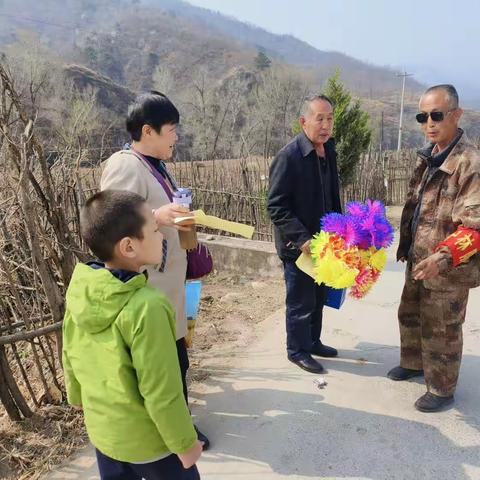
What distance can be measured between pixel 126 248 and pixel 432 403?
210cm

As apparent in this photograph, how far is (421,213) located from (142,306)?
1.83 metres

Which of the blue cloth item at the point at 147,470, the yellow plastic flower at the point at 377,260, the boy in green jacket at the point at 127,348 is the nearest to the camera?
the boy in green jacket at the point at 127,348

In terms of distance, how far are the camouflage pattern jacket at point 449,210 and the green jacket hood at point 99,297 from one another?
1.64 m

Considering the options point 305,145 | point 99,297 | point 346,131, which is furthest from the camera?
point 346,131

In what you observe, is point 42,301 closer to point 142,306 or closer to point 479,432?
point 142,306

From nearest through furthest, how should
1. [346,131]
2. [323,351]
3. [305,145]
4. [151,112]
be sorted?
[151,112] < [305,145] < [323,351] < [346,131]

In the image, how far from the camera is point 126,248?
1455 mm

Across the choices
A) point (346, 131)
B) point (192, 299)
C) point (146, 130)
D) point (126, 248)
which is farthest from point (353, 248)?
point (346, 131)

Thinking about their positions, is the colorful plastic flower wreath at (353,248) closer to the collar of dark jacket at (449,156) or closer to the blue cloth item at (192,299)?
the collar of dark jacket at (449,156)

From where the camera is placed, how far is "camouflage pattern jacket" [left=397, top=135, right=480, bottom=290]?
2314 mm

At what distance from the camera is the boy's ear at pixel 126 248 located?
1445mm

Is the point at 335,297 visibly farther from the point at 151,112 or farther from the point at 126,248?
the point at 126,248

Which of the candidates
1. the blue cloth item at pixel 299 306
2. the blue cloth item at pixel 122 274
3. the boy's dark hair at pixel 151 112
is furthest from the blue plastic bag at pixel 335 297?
the blue cloth item at pixel 122 274

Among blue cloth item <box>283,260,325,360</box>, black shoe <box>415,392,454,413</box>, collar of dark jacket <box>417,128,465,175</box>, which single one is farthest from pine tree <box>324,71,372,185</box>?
black shoe <box>415,392,454,413</box>
